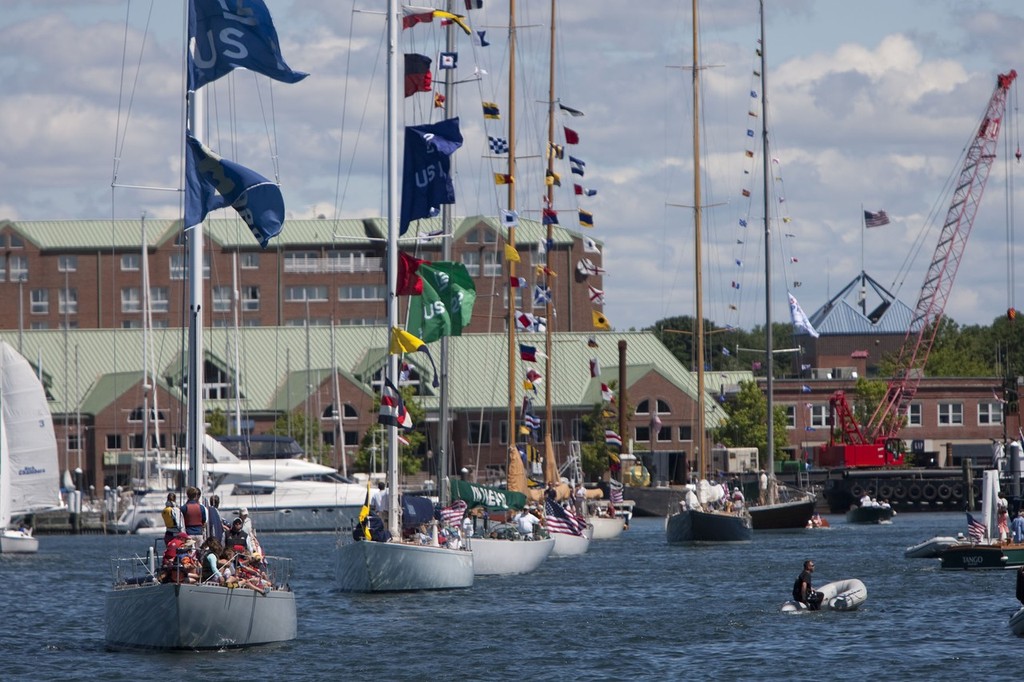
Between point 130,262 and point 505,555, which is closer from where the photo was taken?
point 505,555

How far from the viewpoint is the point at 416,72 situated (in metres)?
45.6

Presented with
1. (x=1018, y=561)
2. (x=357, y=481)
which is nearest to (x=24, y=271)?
(x=357, y=481)

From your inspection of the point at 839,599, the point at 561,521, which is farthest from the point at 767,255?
the point at 839,599

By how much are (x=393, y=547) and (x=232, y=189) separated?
14.2 m

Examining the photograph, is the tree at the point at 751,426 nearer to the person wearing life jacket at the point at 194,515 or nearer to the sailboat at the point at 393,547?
the sailboat at the point at 393,547

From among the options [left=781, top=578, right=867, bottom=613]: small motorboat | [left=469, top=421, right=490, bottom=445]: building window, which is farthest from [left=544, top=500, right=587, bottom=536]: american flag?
[left=469, top=421, right=490, bottom=445]: building window

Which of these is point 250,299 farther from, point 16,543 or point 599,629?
point 599,629

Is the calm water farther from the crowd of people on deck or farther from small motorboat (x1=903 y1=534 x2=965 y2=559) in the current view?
the crowd of people on deck

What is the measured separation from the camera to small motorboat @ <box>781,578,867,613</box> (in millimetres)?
41656

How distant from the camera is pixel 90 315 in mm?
156125

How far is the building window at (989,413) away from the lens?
131375mm

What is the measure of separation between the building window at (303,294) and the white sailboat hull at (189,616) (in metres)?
126

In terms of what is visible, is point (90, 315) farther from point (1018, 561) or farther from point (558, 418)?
point (1018, 561)

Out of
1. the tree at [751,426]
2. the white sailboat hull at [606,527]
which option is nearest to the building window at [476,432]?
the tree at [751,426]
